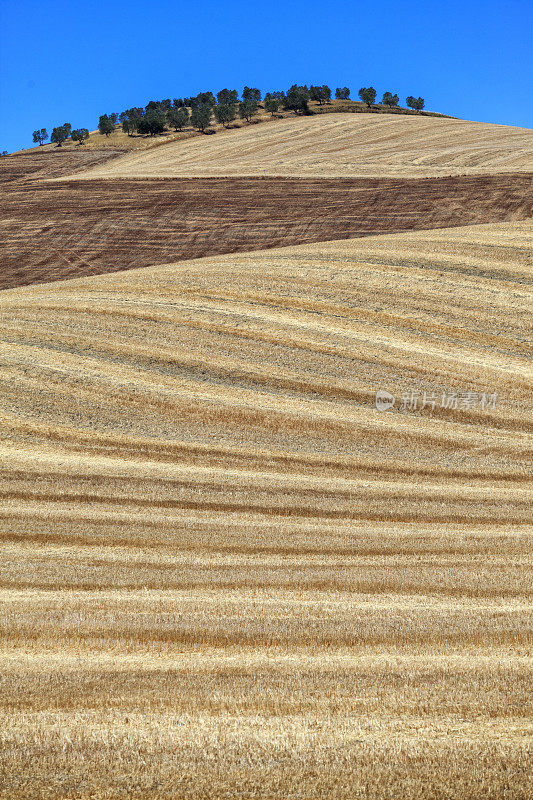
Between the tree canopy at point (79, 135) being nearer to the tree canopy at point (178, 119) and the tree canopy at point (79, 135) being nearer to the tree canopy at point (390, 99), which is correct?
the tree canopy at point (178, 119)

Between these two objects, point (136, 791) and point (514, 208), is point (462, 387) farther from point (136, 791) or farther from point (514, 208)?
point (514, 208)

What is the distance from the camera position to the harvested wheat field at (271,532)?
23.2 ft

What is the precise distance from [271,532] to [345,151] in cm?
5802

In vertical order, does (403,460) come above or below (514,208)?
below

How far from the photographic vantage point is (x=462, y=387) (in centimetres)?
2328

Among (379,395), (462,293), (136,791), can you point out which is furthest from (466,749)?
(462,293)

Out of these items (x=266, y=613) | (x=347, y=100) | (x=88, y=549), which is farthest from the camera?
(x=347, y=100)

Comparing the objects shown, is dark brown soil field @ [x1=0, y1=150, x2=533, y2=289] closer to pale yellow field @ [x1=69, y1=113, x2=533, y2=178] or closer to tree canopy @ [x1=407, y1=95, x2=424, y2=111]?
pale yellow field @ [x1=69, y1=113, x2=533, y2=178]

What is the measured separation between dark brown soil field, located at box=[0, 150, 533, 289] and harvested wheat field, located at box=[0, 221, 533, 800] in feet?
34.7

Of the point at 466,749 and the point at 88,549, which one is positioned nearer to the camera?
the point at 466,749

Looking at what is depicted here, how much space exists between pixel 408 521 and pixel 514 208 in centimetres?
3366

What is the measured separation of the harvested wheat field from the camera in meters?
7.07

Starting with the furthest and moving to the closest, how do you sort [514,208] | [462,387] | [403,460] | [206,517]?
[514,208] → [462,387] → [403,460] → [206,517]

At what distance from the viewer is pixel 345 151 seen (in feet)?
218
